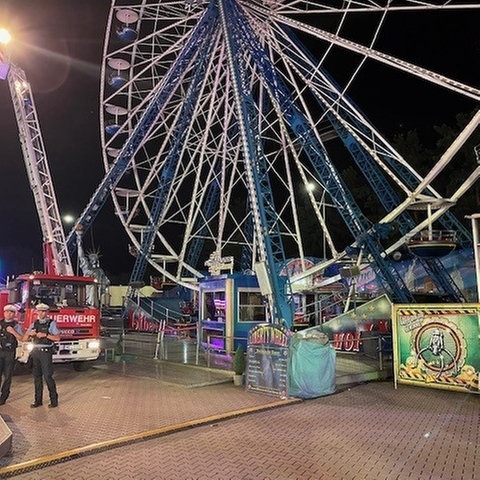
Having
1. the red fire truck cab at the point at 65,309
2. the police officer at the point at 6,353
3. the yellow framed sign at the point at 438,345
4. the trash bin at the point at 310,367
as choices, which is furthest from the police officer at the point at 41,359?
the yellow framed sign at the point at 438,345

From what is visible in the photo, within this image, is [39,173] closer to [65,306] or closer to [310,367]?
[65,306]

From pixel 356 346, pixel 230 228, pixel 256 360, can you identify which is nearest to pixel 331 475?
pixel 256 360

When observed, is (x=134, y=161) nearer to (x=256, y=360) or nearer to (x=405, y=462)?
(x=256, y=360)

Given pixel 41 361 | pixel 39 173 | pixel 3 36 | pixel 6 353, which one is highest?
pixel 3 36

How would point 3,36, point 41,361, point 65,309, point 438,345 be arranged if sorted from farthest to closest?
point 3,36 < point 65,309 < point 438,345 < point 41,361

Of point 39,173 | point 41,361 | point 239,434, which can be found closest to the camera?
point 239,434

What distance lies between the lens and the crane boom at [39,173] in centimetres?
2144

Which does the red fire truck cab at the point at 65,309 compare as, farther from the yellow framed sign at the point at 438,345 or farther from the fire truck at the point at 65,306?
the yellow framed sign at the point at 438,345

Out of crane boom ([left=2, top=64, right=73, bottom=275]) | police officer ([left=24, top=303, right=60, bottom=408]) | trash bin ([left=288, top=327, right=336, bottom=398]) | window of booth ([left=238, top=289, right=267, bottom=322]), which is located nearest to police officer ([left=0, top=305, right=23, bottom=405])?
police officer ([left=24, top=303, right=60, bottom=408])

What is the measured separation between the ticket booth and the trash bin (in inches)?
274

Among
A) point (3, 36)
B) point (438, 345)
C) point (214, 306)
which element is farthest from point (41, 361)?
point (214, 306)

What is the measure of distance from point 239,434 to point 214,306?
11.9 m

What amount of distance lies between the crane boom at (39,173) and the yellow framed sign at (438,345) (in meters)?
14.8

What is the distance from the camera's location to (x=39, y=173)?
2209 centimetres
